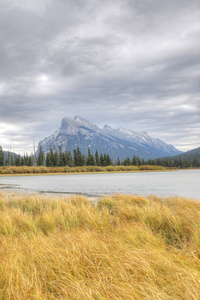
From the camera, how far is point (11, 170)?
5675 centimetres

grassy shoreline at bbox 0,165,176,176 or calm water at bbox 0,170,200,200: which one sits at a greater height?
grassy shoreline at bbox 0,165,176,176

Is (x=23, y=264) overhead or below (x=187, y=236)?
overhead

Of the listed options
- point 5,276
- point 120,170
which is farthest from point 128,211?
point 120,170

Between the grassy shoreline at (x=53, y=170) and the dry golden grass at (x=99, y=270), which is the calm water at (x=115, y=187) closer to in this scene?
the dry golden grass at (x=99, y=270)

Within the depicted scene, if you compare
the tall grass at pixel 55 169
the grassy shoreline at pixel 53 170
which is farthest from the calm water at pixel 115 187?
the tall grass at pixel 55 169

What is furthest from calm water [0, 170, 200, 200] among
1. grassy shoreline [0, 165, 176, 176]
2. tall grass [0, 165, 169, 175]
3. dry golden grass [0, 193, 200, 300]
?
tall grass [0, 165, 169, 175]

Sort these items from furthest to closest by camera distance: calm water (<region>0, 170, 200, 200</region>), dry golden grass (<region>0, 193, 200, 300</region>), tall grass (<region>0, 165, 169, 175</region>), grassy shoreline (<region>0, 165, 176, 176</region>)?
1. tall grass (<region>0, 165, 169, 175</region>)
2. grassy shoreline (<region>0, 165, 176, 176</region>)
3. calm water (<region>0, 170, 200, 200</region>)
4. dry golden grass (<region>0, 193, 200, 300</region>)

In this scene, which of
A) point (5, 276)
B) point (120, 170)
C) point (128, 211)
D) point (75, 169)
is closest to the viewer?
point (5, 276)

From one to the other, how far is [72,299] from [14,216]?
4902 mm

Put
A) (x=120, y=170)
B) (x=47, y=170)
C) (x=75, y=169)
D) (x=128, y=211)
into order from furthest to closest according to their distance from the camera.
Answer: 1. (x=120, y=170)
2. (x=75, y=169)
3. (x=47, y=170)
4. (x=128, y=211)

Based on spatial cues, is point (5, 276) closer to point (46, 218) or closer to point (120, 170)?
point (46, 218)

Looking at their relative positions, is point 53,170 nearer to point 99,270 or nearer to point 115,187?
point 115,187

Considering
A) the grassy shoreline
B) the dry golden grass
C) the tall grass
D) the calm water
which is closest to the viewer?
the dry golden grass

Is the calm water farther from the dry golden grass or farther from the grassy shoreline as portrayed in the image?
the grassy shoreline
